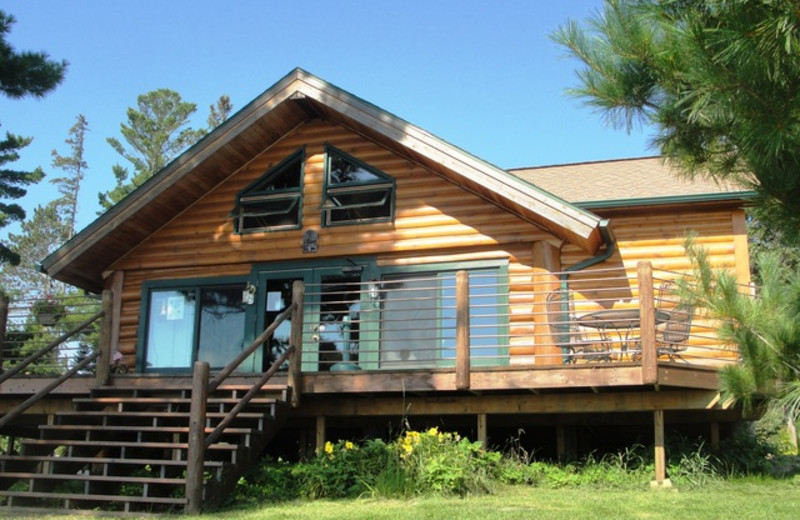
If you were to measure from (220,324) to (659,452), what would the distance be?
7177 millimetres

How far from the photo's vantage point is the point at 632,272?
496 inches

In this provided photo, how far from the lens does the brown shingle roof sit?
504 inches

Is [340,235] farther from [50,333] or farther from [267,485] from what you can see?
[50,333]

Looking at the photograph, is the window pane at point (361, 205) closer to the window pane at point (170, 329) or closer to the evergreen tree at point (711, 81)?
the window pane at point (170, 329)

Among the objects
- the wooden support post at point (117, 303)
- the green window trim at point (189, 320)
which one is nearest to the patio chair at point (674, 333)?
the green window trim at point (189, 320)

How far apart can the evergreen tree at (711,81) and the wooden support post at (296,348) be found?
543cm

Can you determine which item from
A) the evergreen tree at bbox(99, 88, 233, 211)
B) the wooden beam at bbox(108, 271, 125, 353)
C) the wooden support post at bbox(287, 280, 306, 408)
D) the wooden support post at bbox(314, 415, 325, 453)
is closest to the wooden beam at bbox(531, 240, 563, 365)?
the wooden support post at bbox(314, 415, 325, 453)

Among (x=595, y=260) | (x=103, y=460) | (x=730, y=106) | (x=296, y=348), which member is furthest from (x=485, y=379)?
(x=730, y=106)

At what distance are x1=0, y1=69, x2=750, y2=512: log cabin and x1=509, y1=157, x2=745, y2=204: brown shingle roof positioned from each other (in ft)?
0.32

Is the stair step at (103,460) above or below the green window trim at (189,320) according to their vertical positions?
below

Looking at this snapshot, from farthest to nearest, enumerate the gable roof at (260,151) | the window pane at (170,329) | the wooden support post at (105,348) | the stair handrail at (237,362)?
the window pane at (170,329) < the gable roof at (260,151) < the wooden support post at (105,348) < the stair handrail at (237,362)

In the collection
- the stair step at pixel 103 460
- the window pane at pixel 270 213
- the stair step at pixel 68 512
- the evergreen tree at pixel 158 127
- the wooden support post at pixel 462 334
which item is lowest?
the stair step at pixel 68 512

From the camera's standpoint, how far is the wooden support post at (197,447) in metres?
8.48

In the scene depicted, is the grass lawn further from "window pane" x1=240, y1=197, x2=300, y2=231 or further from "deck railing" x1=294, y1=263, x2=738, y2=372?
"window pane" x1=240, y1=197, x2=300, y2=231
